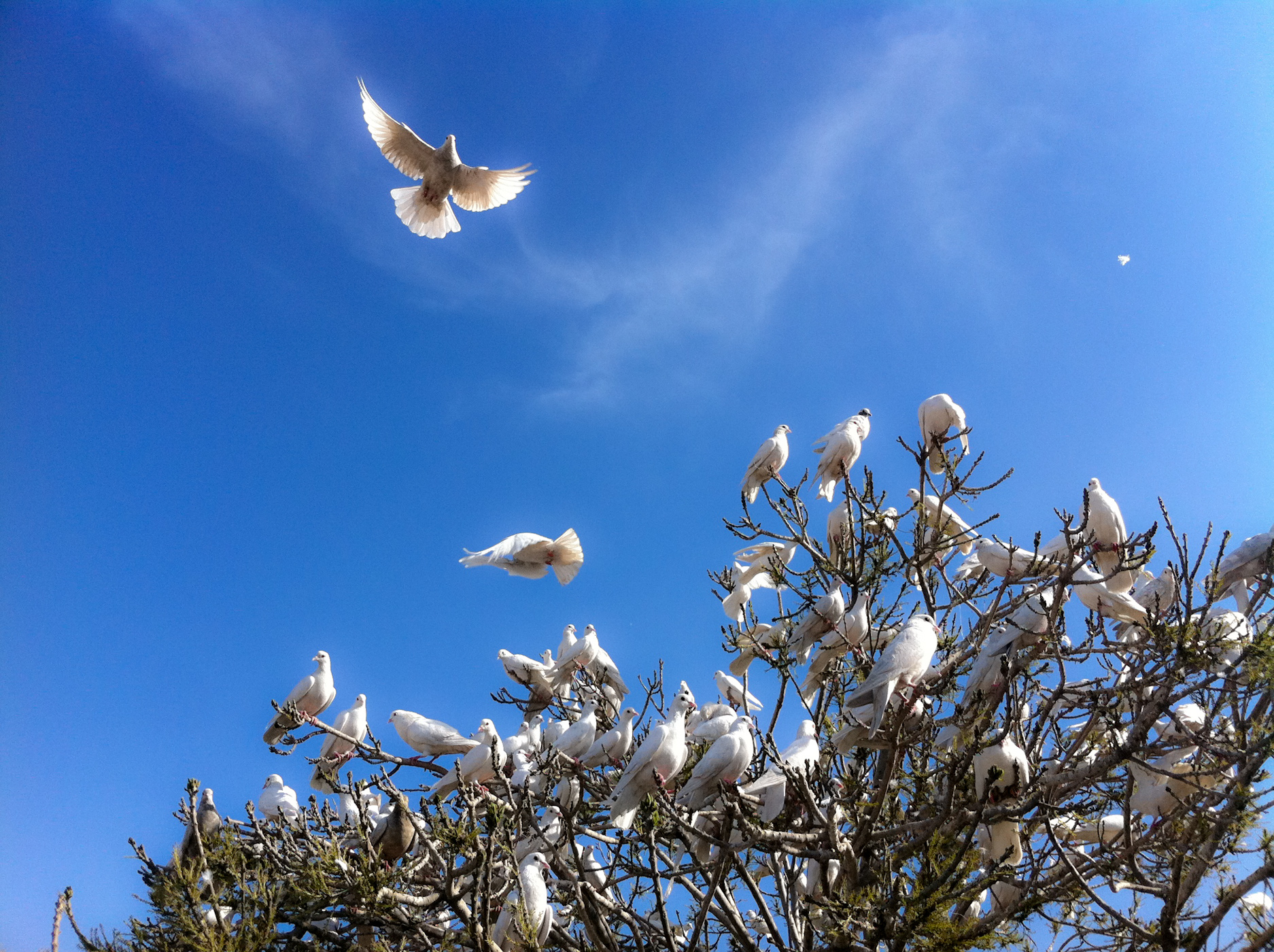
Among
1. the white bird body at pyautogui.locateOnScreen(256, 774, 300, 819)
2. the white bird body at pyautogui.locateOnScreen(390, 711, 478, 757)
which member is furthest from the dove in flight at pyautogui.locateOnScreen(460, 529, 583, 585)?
the white bird body at pyautogui.locateOnScreen(256, 774, 300, 819)

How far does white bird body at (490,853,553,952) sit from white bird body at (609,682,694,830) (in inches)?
20.9

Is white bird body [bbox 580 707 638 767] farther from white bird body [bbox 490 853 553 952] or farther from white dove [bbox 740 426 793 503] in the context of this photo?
white dove [bbox 740 426 793 503]

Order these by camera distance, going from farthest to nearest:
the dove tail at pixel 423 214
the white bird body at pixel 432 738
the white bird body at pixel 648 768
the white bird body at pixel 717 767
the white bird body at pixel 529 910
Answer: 1. the dove tail at pixel 423 214
2. the white bird body at pixel 432 738
3. the white bird body at pixel 648 768
4. the white bird body at pixel 717 767
5. the white bird body at pixel 529 910

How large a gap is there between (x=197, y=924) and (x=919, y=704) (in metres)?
3.88

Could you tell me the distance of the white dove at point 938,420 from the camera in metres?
6.63

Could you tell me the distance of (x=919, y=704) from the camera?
5.07m

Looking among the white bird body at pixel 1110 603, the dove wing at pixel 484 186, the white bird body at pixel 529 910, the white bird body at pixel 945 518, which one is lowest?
the white bird body at pixel 529 910

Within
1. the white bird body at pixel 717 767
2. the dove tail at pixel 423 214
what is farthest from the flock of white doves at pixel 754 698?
the dove tail at pixel 423 214

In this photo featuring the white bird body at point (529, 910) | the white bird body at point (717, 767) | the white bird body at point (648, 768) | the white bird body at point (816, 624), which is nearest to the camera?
the white bird body at point (529, 910)

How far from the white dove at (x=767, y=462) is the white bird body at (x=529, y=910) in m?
3.35

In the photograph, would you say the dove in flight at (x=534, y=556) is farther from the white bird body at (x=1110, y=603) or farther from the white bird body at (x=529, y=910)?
the white bird body at (x=1110, y=603)

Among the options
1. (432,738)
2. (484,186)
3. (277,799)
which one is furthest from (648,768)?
(484,186)

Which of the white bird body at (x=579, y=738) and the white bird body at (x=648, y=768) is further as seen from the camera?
the white bird body at (x=579, y=738)

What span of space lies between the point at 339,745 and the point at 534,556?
225 cm
